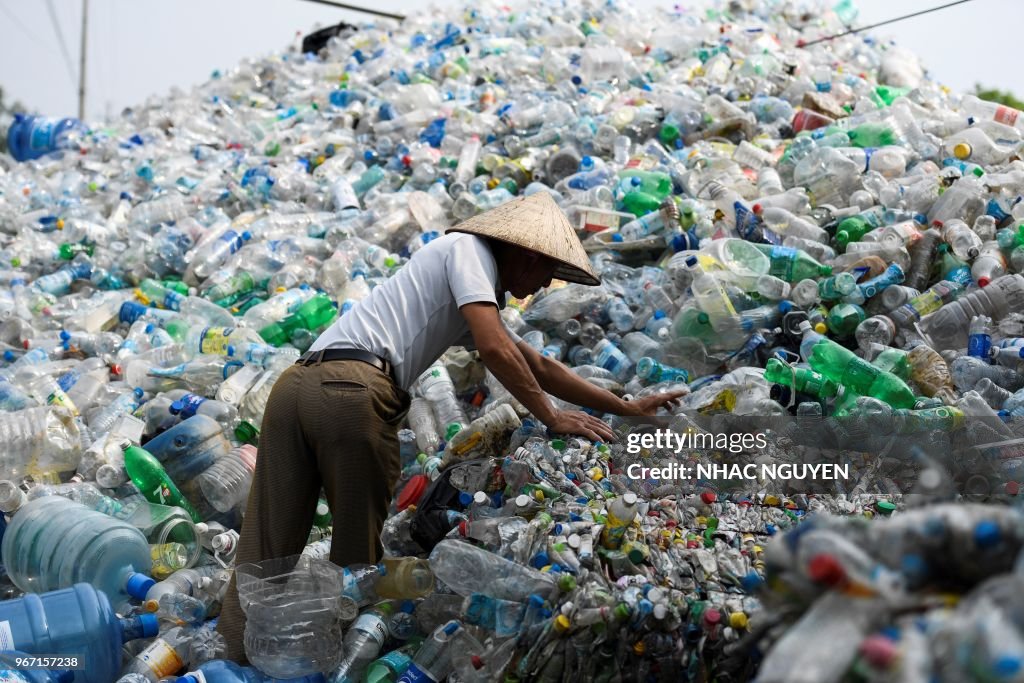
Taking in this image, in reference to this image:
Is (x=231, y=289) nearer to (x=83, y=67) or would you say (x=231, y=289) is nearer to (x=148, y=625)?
(x=148, y=625)

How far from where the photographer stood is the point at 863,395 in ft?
12.1

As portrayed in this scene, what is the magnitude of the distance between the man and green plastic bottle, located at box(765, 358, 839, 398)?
→ 1.07m

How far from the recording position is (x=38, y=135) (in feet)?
33.4

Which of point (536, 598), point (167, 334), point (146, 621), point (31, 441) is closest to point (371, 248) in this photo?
point (167, 334)

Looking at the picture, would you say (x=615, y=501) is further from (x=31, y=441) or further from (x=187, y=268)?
(x=187, y=268)

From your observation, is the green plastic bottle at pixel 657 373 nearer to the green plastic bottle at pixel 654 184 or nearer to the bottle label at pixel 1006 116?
the green plastic bottle at pixel 654 184

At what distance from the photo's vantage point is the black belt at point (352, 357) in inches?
116

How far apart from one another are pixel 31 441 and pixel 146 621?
142cm

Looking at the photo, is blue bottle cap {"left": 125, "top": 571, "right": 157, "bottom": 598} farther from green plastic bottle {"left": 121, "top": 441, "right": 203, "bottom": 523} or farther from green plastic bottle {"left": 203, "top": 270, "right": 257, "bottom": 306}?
green plastic bottle {"left": 203, "top": 270, "right": 257, "bottom": 306}

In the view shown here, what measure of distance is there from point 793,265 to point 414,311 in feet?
7.16

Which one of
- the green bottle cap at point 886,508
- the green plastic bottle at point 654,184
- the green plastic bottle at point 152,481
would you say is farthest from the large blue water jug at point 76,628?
the green plastic bottle at point 654,184

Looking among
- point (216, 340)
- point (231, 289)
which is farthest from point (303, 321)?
point (231, 289)

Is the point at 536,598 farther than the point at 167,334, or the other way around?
the point at 167,334

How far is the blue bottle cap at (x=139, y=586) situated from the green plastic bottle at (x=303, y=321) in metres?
1.89
